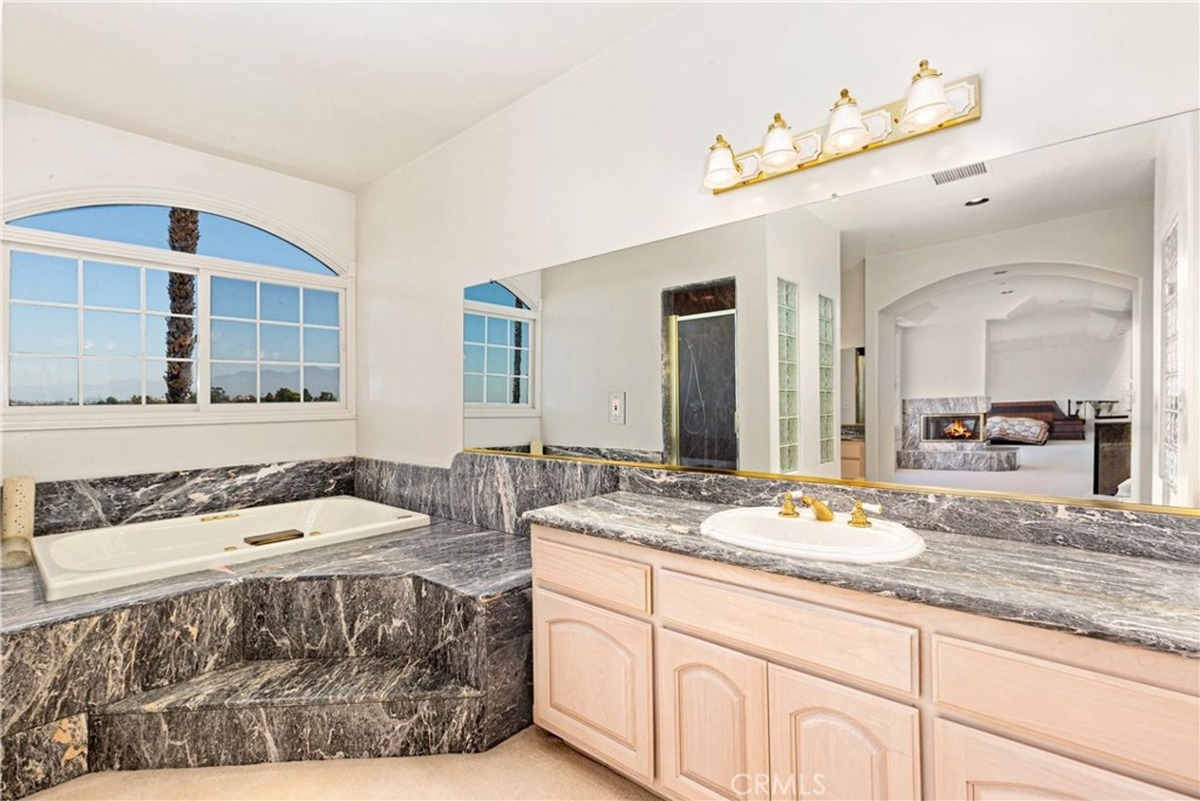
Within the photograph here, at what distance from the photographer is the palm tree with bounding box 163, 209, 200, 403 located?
3.26 meters

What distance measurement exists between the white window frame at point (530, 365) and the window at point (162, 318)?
4.99 ft

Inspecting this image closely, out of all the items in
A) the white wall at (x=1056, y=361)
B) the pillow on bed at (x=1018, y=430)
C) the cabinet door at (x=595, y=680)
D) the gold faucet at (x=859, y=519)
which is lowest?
the cabinet door at (x=595, y=680)

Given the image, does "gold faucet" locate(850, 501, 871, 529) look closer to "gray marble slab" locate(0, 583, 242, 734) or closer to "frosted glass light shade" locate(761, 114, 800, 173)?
"frosted glass light shade" locate(761, 114, 800, 173)

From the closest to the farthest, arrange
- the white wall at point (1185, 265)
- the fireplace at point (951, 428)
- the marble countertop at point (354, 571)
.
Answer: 1. the white wall at point (1185, 265)
2. the fireplace at point (951, 428)
3. the marble countertop at point (354, 571)

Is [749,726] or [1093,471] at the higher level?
[1093,471]

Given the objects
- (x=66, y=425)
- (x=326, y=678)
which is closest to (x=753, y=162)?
(x=326, y=678)

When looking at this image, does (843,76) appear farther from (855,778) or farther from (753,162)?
(855,778)

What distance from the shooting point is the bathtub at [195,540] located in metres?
2.14

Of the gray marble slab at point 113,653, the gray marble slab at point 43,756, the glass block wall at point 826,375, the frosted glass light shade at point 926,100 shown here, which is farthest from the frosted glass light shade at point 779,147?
the gray marble slab at point 43,756

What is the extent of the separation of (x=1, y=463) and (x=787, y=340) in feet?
12.2

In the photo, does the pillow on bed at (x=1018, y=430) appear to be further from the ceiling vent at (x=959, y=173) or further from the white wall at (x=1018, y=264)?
the ceiling vent at (x=959, y=173)

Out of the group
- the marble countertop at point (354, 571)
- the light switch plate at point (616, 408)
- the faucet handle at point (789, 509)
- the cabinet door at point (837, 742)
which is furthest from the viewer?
the light switch plate at point (616, 408)

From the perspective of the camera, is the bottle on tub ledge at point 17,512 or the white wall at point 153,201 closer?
the bottle on tub ledge at point 17,512

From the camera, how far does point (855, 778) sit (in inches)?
48.3
